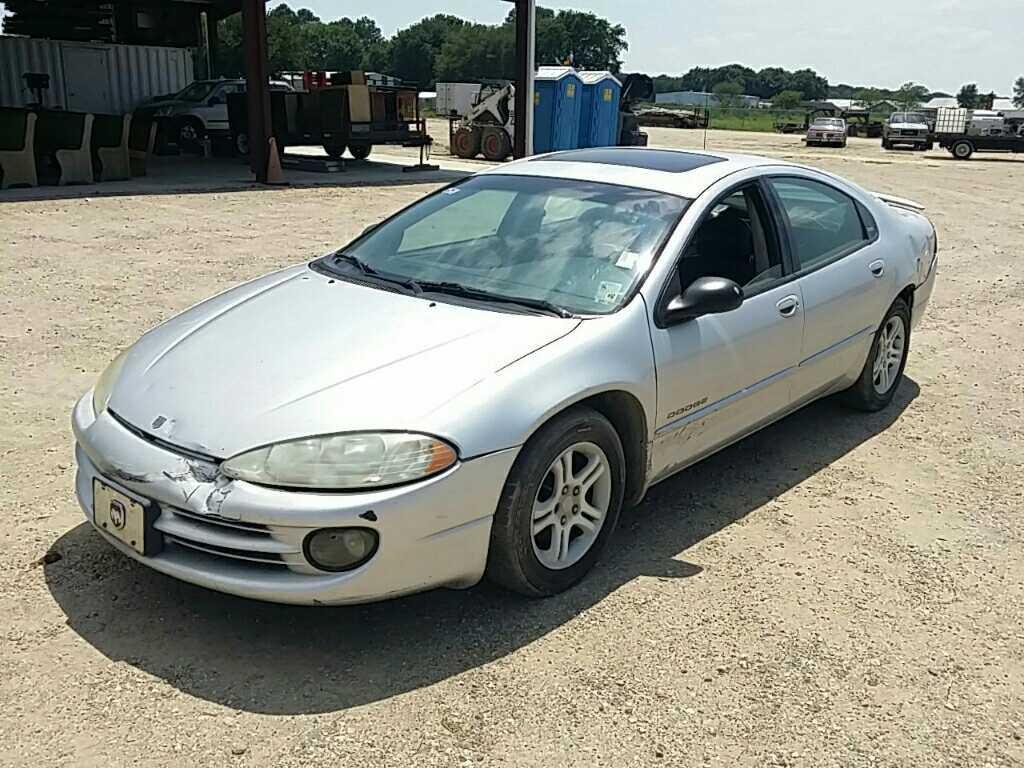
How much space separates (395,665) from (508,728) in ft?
1.50

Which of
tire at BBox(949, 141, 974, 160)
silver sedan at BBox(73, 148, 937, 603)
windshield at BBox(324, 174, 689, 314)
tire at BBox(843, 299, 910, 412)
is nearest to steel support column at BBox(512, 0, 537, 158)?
tire at BBox(843, 299, 910, 412)

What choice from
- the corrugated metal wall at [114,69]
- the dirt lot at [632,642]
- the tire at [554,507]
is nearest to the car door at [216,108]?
the corrugated metal wall at [114,69]

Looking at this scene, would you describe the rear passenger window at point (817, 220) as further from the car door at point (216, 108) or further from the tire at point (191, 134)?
the tire at point (191, 134)

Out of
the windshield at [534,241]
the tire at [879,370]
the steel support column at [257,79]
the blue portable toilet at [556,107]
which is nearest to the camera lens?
the windshield at [534,241]

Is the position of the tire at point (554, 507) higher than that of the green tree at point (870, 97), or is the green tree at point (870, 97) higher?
the green tree at point (870, 97)

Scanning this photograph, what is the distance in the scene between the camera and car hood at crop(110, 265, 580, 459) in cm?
288

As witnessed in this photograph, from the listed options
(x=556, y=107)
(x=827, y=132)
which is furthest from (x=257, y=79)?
(x=827, y=132)

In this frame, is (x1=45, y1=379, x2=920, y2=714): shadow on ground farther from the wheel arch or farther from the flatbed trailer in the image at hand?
the flatbed trailer

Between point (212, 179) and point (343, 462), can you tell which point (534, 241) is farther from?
point (212, 179)

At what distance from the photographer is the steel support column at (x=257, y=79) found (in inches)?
618

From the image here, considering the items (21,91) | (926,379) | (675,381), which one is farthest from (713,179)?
(21,91)

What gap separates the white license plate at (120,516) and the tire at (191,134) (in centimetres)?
2018

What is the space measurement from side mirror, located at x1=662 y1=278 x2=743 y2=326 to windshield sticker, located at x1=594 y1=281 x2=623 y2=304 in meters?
0.19

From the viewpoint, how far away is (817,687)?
2928 mm
